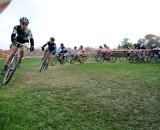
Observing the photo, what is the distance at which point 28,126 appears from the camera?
6.30 m

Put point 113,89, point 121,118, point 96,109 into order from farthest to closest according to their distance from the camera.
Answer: point 113,89, point 96,109, point 121,118

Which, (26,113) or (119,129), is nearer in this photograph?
(119,129)

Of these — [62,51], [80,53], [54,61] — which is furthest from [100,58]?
[54,61]

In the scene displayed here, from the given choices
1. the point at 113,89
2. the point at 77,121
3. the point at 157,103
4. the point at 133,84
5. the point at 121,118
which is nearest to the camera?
the point at 77,121

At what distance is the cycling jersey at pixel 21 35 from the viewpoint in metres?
10.1

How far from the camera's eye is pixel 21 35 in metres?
10.5

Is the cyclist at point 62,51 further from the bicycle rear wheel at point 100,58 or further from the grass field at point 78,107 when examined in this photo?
the grass field at point 78,107

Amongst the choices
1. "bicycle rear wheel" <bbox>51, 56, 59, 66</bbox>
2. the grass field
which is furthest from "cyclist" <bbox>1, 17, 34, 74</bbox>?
"bicycle rear wheel" <bbox>51, 56, 59, 66</bbox>

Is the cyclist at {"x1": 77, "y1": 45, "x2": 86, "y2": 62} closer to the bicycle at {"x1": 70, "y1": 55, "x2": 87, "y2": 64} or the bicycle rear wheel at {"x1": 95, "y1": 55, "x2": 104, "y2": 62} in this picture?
the bicycle at {"x1": 70, "y1": 55, "x2": 87, "y2": 64}

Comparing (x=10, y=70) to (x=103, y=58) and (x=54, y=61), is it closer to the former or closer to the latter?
(x=54, y=61)

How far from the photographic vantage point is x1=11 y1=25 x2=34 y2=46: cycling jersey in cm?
1015

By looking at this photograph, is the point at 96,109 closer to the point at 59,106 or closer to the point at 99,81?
the point at 59,106

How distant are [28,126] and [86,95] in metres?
3.36

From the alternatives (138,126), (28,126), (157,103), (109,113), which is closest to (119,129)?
(138,126)
